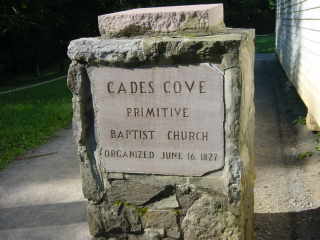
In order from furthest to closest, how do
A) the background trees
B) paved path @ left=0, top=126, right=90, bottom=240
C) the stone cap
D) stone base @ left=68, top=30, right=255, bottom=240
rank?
the background trees → paved path @ left=0, top=126, right=90, bottom=240 → the stone cap → stone base @ left=68, top=30, right=255, bottom=240

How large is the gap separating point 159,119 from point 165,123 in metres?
0.05

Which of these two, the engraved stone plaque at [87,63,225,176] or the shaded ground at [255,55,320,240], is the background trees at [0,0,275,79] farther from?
the engraved stone plaque at [87,63,225,176]

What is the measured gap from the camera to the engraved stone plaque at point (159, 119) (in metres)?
2.34

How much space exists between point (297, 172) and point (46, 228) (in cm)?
270

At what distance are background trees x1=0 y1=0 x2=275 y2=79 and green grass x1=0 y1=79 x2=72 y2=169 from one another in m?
4.20

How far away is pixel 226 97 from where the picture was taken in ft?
7.55

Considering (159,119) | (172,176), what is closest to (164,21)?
(159,119)

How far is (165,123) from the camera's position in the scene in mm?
2457

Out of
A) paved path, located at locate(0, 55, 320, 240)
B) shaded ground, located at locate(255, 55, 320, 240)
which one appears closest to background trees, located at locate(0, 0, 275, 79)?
paved path, located at locate(0, 55, 320, 240)

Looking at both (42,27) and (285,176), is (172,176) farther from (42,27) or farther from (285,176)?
(42,27)

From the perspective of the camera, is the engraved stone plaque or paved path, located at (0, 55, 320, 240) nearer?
the engraved stone plaque

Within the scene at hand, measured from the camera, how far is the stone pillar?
231 centimetres

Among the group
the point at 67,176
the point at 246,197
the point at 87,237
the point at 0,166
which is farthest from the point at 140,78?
the point at 0,166

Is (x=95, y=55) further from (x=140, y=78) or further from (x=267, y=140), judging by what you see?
(x=267, y=140)
